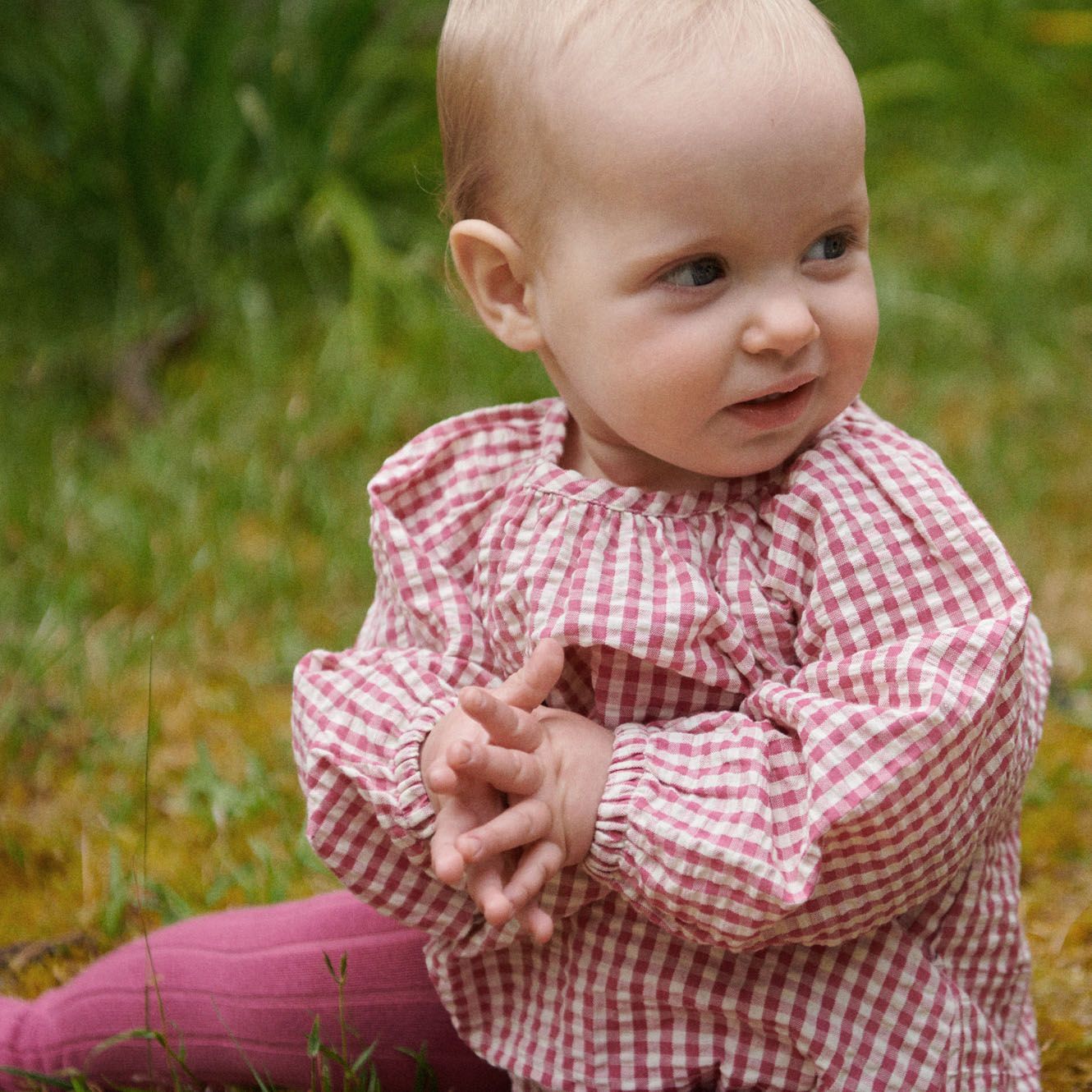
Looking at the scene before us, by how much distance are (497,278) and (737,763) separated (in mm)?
568

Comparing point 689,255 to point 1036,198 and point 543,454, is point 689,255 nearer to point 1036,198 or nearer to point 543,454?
point 543,454

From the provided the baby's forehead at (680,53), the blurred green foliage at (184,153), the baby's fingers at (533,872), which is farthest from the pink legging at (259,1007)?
the blurred green foliage at (184,153)

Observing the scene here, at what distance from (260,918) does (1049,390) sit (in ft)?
8.23

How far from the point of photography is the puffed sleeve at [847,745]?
1.32m

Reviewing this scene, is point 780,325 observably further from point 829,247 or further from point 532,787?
point 532,787

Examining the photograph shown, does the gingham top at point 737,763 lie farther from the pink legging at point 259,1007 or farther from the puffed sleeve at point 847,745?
the pink legging at point 259,1007

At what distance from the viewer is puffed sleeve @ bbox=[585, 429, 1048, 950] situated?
4.33 feet

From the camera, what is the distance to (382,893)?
1564 millimetres

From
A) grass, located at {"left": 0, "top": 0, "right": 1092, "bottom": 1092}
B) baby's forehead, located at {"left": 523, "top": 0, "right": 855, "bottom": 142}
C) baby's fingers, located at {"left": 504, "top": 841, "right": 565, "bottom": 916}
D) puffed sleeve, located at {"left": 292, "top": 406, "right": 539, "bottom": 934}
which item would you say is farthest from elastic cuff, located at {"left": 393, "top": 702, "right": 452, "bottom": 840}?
grass, located at {"left": 0, "top": 0, "right": 1092, "bottom": 1092}

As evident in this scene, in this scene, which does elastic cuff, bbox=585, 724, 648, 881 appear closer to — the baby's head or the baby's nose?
the baby's head

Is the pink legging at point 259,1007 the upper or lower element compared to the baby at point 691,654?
lower

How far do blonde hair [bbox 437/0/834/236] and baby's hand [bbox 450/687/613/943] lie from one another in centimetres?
50

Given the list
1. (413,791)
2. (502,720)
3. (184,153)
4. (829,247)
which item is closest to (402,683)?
(413,791)

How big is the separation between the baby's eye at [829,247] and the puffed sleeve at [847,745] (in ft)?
0.66
